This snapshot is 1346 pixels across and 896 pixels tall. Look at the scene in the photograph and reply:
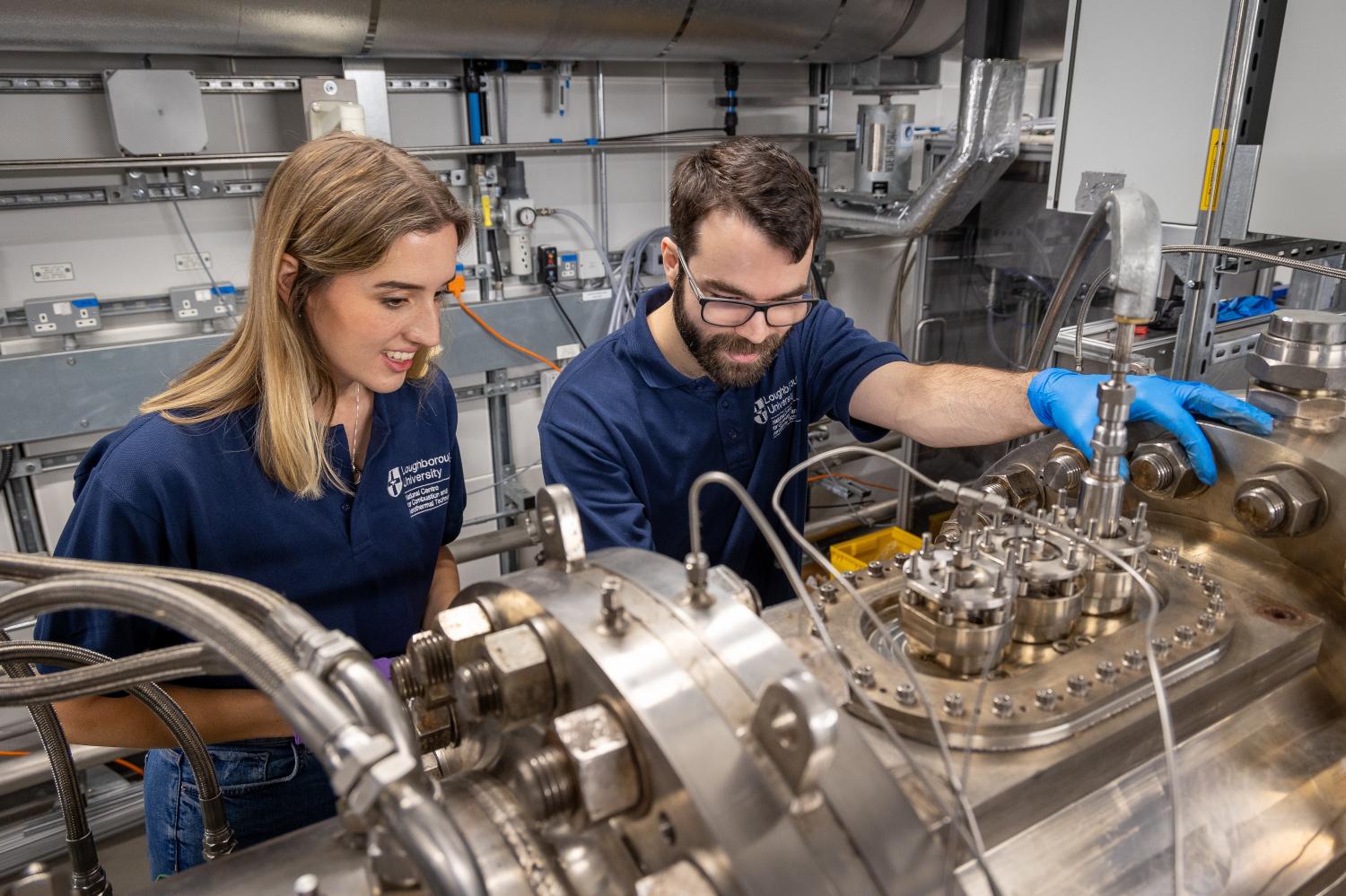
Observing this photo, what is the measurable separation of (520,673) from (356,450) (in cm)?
72

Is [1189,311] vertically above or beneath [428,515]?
above

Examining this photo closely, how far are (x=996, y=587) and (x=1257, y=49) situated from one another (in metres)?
1.16

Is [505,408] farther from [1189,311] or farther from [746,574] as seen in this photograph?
[1189,311]

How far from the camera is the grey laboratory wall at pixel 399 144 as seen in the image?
82.7 inches

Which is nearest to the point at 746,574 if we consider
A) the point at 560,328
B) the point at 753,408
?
the point at 753,408

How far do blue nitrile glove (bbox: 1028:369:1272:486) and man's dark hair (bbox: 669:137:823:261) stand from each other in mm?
380

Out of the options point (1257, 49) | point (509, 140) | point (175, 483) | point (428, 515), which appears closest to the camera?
point (175, 483)

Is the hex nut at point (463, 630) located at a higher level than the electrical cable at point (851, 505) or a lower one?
higher

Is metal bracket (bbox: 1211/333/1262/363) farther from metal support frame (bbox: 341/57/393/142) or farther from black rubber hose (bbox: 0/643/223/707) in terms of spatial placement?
metal support frame (bbox: 341/57/393/142)

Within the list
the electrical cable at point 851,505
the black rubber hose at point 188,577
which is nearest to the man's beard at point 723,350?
the black rubber hose at point 188,577

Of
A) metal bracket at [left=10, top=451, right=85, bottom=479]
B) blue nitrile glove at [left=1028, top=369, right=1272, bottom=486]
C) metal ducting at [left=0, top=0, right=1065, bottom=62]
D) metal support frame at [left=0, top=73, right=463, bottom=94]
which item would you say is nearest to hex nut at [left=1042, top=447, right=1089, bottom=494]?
blue nitrile glove at [left=1028, top=369, right=1272, bottom=486]

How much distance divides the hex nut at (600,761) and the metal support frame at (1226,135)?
1.22 meters

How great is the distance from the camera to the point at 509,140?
2617mm

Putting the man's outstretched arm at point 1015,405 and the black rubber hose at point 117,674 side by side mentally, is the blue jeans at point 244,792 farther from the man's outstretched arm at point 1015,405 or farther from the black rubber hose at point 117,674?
the man's outstretched arm at point 1015,405
